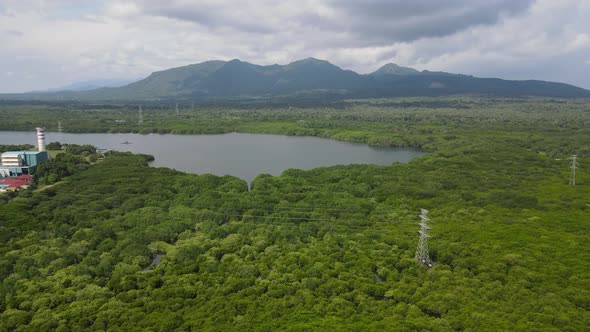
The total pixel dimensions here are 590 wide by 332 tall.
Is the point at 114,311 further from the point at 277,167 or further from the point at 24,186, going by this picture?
the point at 277,167

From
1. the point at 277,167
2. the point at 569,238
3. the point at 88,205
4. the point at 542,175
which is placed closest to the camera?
the point at 569,238

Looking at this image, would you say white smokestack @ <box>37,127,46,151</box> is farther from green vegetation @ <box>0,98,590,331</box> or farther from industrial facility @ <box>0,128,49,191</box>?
green vegetation @ <box>0,98,590,331</box>

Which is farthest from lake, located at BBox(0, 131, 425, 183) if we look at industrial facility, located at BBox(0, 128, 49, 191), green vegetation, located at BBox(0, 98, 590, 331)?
industrial facility, located at BBox(0, 128, 49, 191)

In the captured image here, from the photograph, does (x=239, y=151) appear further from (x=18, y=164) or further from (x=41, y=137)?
(x=18, y=164)

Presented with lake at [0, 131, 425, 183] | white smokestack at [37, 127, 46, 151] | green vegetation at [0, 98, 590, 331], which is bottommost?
green vegetation at [0, 98, 590, 331]

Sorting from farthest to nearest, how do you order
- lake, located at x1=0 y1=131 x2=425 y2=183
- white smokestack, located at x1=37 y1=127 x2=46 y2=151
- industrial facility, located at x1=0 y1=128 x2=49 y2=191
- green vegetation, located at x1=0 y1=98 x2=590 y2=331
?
lake, located at x1=0 y1=131 x2=425 y2=183 < white smokestack, located at x1=37 y1=127 x2=46 y2=151 < industrial facility, located at x1=0 y1=128 x2=49 y2=191 < green vegetation, located at x1=0 y1=98 x2=590 y2=331

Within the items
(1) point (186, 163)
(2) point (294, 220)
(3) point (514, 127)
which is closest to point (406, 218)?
(2) point (294, 220)

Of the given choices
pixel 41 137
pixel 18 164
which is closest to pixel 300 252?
pixel 18 164
